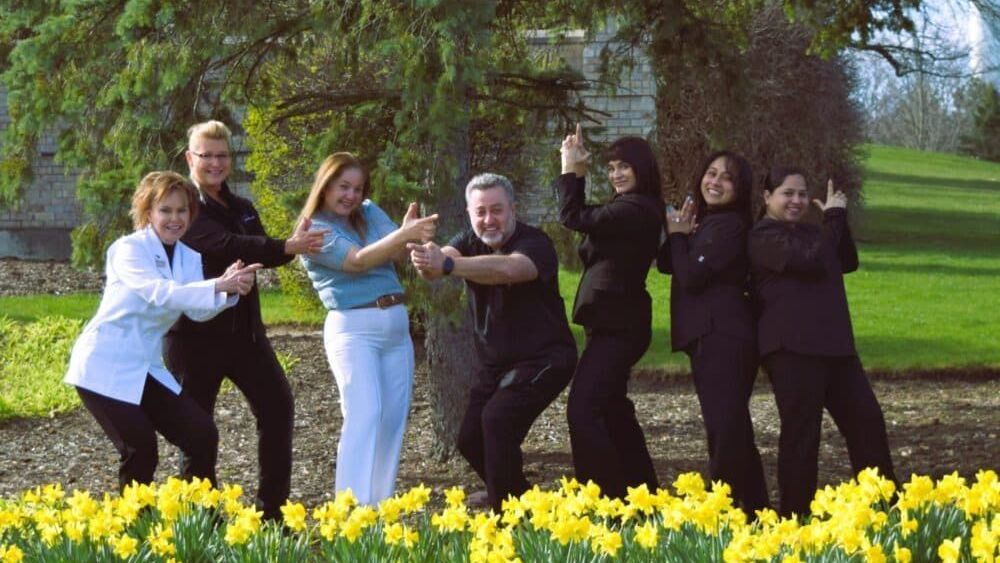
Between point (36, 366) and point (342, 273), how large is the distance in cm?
694

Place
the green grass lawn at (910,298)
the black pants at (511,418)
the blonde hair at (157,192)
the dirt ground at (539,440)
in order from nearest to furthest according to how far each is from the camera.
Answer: the blonde hair at (157,192)
the black pants at (511,418)
the dirt ground at (539,440)
the green grass lawn at (910,298)

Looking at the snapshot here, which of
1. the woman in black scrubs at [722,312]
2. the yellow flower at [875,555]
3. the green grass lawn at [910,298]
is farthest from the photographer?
the green grass lawn at [910,298]

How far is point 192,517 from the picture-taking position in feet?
14.5

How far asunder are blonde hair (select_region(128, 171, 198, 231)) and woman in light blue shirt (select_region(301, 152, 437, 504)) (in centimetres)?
47

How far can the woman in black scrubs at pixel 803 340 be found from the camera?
5984mm

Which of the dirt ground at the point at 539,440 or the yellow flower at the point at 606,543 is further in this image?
the dirt ground at the point at 539,440

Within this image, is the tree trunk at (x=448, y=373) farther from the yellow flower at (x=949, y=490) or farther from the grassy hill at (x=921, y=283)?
the grassy hill at (x=921, y=283)

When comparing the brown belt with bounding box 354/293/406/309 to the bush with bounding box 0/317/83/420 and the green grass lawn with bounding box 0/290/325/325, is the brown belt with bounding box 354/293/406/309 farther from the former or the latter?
the green grass lawn with bounding box 0/290/325/325

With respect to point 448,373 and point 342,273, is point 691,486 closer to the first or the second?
point 342,273

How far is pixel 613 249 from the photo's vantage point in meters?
6.19

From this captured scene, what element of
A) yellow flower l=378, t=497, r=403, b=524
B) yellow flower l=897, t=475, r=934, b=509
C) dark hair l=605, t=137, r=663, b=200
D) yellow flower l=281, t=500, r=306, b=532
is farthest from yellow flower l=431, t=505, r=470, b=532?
dark hair l=605, t=137, r=663, b=200

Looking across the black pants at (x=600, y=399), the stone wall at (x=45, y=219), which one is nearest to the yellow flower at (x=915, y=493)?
the black pants at (x=600, y=399)

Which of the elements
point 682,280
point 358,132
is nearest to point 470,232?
point 682,280

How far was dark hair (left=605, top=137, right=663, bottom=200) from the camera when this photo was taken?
6.21 meters
